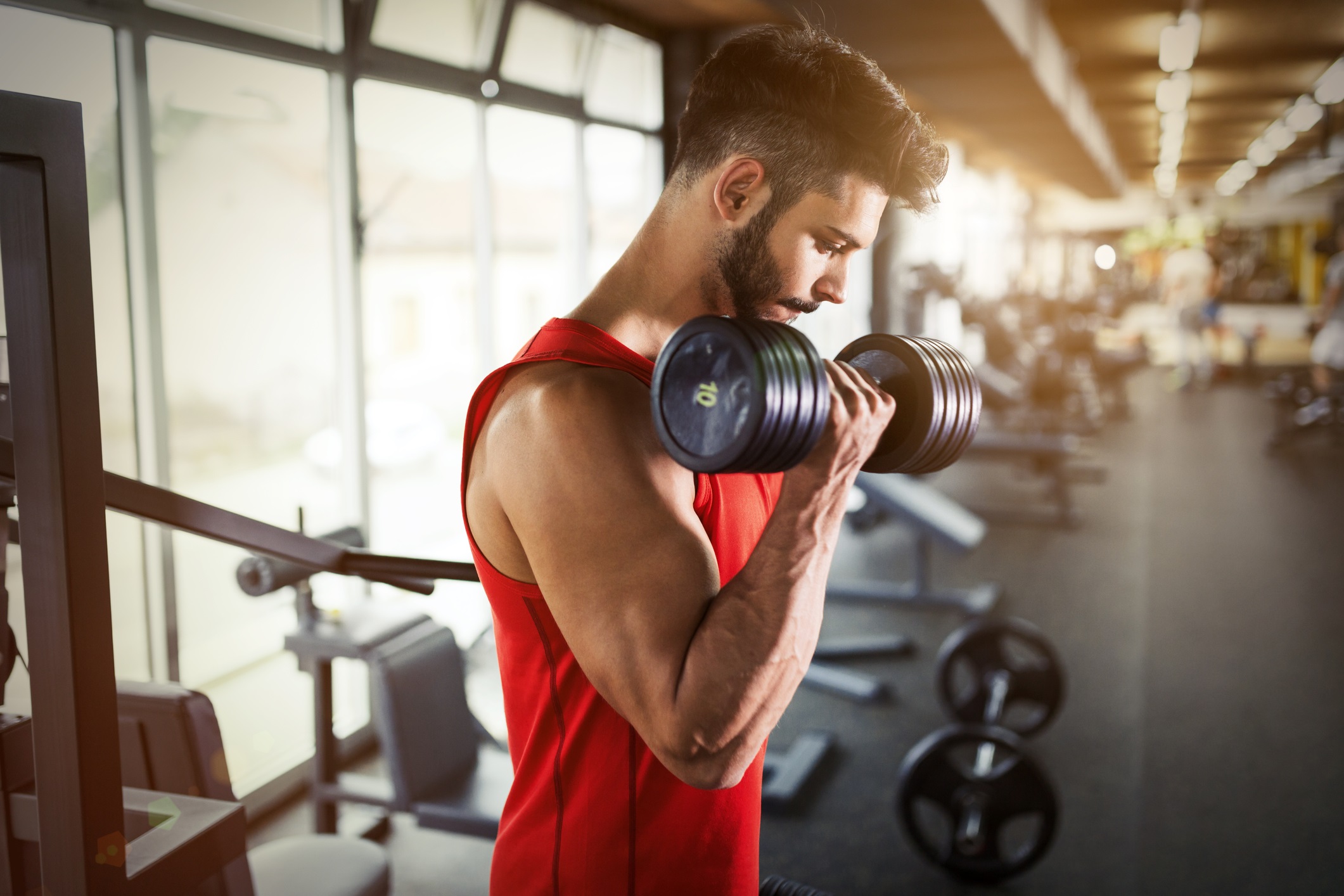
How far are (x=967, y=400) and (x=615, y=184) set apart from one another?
10.5 feet

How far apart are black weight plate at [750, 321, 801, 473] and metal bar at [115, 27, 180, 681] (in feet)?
5.66

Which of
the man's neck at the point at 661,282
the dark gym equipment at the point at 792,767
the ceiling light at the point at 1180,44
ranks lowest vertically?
the dark gym equipment at the point at 792,767

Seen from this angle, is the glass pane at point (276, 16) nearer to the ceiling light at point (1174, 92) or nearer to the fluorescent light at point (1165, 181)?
the ceiling light at point (1174, 92)

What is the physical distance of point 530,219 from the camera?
3.32 m

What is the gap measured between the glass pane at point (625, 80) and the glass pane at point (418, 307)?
0.82 meters

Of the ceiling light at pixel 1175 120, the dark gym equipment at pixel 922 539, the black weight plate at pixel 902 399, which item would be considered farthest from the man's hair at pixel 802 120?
the ceiling light at pixel 1175 120

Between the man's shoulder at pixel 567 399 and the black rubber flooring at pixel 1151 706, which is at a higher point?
the man's shoulder at pixel 567 399

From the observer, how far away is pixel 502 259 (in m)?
3.15

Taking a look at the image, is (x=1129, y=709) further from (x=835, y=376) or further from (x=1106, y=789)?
(x=835, y=376)

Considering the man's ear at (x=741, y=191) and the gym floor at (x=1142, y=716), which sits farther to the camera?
the gym floor at (x=1142, y=716)

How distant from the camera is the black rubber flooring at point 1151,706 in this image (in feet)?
6.91

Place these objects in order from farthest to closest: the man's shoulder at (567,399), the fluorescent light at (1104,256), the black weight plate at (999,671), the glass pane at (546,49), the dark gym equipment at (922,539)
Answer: the fluorescent light at (1104,256)
the dark gym equipment at (922,539)
the glass pane at (546,49)
the black weight plate at (999,671)
the man's shoulder at (567,399)

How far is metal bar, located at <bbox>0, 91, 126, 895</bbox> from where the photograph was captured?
2.24 feet

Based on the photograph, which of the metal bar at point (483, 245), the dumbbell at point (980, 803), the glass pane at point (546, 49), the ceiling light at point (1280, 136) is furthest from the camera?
the ceiling light at point (1280, 136)
